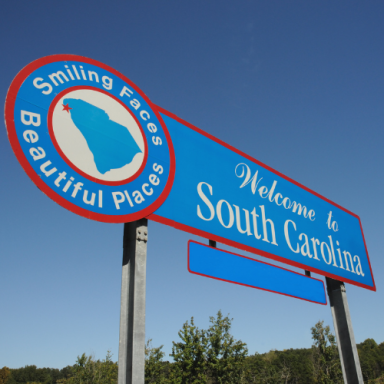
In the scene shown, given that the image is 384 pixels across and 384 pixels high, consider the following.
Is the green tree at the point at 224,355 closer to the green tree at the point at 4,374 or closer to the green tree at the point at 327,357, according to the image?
the green tree at the point at 327,357

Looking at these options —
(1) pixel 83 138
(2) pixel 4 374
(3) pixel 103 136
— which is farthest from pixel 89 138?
(2) pixel 4 374

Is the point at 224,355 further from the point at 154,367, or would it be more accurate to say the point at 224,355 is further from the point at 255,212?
the point at 255,212

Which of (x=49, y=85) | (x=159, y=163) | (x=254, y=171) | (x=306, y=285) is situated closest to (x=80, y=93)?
(x=49, y=85)

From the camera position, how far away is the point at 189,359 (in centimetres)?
2964

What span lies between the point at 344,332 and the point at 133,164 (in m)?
7.20

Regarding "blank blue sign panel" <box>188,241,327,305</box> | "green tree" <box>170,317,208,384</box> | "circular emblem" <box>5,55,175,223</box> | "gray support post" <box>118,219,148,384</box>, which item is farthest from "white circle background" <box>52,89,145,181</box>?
"green tree" <box>170,317,208,384</box>

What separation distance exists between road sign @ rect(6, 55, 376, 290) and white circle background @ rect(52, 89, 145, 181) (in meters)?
0.02

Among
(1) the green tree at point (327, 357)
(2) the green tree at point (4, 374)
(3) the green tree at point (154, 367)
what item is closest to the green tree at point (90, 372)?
(3) the green tree at point (154, 367)

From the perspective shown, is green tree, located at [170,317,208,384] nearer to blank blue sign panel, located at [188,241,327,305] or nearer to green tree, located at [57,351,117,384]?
green tree, located at [57,351,117,384]

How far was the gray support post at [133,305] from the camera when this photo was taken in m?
4.23

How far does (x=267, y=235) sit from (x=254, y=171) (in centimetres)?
155

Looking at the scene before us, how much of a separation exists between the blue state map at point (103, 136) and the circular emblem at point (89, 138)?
14 mm

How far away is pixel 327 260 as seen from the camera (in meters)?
9.37

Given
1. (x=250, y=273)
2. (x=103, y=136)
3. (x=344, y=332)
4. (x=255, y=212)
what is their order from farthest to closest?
(x=344, y=332)
(x=255, y=212)
(x=250, y=273)
(x=103, y=136)
